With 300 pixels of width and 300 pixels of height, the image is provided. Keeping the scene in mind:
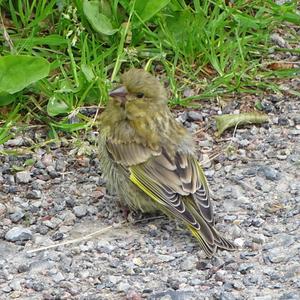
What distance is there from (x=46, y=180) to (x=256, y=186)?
138 centimetres

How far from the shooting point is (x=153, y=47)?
27.6 ft

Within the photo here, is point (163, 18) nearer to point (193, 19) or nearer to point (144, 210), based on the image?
point (193, 19)

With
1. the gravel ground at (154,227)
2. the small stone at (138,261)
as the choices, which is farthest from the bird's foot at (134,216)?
the small stone at (138,261)

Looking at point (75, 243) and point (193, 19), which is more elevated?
point (193, 19)

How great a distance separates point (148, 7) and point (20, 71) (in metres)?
1.17

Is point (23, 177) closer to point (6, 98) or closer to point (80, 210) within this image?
point (80, 210)

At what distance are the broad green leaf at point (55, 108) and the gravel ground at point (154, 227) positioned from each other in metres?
0.18

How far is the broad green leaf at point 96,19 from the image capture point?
812cm

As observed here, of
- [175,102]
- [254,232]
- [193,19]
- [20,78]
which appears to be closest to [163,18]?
[193,19]

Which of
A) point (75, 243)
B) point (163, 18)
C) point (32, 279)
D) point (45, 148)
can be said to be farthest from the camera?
point (163, 18)

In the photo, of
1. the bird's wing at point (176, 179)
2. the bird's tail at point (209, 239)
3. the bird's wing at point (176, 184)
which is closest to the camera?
the bird's tail at point (209, 239)

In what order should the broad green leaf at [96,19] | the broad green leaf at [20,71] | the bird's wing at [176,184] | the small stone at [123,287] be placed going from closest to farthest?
the small stone at [123,287]
the bird's wing at [176,184]
the broad green leaf at [20,71]
the broad green leaf at [96,19]

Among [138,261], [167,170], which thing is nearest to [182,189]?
[167,170]

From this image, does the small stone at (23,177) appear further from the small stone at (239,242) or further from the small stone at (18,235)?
the small stone at (239,242)
